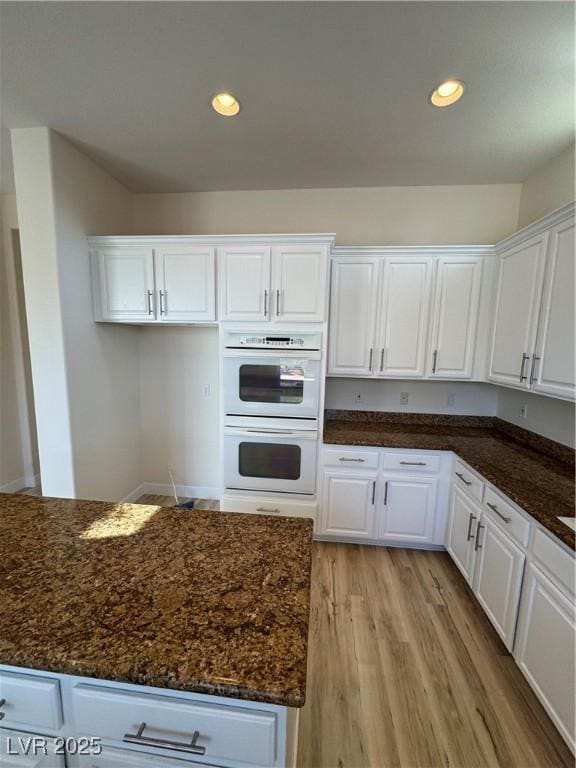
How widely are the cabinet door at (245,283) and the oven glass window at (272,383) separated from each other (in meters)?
0.39

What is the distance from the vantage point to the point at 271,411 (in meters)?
2.53

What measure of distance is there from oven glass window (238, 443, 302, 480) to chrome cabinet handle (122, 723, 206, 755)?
1.87m

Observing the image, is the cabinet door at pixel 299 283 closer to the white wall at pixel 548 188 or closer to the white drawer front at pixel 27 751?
the white wall at pixel 548 188

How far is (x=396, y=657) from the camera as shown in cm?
172

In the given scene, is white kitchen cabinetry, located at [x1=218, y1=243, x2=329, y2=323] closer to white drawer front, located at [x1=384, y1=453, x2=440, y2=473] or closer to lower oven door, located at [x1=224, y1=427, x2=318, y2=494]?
lower oven door, located at [x1=224, y1=427, x2=318, y2=494]

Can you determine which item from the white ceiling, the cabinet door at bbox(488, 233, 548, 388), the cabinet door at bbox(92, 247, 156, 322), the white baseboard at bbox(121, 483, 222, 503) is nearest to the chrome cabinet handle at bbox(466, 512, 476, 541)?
the cabinet door at bbox(488, 233, 548, 388)

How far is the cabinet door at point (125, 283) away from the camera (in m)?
2.52

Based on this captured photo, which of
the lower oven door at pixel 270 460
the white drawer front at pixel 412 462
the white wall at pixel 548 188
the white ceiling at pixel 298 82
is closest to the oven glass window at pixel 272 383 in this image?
the lower oven door at pixel 270 460

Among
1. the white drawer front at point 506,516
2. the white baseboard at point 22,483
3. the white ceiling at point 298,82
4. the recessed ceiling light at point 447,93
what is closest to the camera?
the white ceiling at point 298,82

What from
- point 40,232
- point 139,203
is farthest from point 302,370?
point 139,203

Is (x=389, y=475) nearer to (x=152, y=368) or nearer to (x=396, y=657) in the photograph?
(x=396, y=657)

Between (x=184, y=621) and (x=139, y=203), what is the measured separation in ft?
11.3

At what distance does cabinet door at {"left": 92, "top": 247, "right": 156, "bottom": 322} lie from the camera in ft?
8.25

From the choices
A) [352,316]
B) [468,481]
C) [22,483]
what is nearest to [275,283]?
[352,316]
